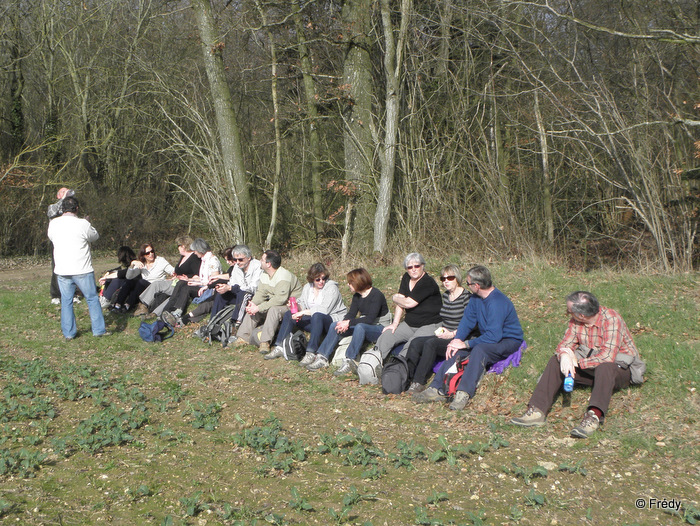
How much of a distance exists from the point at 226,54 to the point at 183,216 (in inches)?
213

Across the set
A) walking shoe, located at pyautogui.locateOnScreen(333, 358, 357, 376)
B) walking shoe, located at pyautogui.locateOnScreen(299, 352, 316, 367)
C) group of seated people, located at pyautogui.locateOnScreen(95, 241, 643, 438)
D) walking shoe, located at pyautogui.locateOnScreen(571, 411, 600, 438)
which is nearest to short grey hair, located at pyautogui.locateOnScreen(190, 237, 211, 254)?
group of seated people, located at pyautogui.locateOnScreen(95, 241, 643, 438)

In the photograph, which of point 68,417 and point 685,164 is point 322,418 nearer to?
point 68,417

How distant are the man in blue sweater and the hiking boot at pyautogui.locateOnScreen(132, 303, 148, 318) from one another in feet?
18.4

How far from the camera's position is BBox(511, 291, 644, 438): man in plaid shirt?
5.46 meters

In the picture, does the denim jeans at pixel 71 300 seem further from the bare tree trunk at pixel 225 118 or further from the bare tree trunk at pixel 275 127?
the bare tree trunk at pixel 275 127

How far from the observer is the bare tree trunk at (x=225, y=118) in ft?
45.9

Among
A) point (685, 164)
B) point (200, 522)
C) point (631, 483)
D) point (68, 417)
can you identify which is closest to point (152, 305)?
point (68, 417)

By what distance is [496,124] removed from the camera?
12.5 meters

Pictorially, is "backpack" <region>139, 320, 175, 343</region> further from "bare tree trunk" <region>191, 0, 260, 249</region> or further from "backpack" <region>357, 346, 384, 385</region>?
"bare tree trunk" <region>191, 0, 260, 249</region>

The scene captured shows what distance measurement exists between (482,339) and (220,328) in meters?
3.84

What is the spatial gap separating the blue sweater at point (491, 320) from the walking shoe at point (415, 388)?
601 mm

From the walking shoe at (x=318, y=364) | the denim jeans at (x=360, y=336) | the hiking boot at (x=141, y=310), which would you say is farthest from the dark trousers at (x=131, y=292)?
the denim jeans at (x=360, y=336)

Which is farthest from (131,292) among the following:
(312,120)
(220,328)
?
(312,120)

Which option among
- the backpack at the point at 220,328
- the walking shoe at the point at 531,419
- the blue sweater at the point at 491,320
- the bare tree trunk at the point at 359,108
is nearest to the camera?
the walking shoe at the point at 531,419
